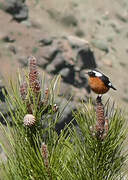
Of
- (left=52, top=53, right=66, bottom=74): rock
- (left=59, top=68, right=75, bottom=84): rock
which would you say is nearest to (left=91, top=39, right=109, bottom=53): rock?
(left=59, top=68, right=75, bottom=84): rock

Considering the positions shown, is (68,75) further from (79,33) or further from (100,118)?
(100,118)

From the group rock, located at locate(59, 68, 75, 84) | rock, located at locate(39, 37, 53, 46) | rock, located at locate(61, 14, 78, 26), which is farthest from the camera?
rock, located at locate(61, 14, 78, 26)

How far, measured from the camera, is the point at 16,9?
150ft

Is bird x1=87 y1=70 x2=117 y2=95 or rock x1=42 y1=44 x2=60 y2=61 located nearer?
bird x1=87 y1=70 x2=117 y2=95

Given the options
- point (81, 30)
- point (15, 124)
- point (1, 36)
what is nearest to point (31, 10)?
point (81, 30)

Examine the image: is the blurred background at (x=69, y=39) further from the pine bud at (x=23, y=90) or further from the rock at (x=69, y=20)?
the pine bud at (x=23, y=90)

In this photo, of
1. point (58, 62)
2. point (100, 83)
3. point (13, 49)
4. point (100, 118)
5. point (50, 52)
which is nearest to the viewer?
point (100, 118)

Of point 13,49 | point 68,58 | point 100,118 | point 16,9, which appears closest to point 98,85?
point 100,118

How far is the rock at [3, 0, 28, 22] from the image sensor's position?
147 ft

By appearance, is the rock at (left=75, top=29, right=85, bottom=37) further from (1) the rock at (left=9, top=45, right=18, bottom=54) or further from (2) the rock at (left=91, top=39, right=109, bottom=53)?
(1) the rock at (left=9, top=45, right=18, bottom=54)

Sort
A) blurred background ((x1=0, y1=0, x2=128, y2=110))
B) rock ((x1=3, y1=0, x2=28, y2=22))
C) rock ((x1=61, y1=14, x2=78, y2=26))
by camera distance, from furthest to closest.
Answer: rock ((x1=61, y1=14, x2=78, y2=26)) < rock ((x1=3, y1=0, x2=28, y2=22)) < blurred background ((x1=0, y1=0, x2=128, y2=110))

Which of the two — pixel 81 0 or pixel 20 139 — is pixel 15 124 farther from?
pixel 81 0

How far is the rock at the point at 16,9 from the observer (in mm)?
44750

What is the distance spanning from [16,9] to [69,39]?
734 cm
